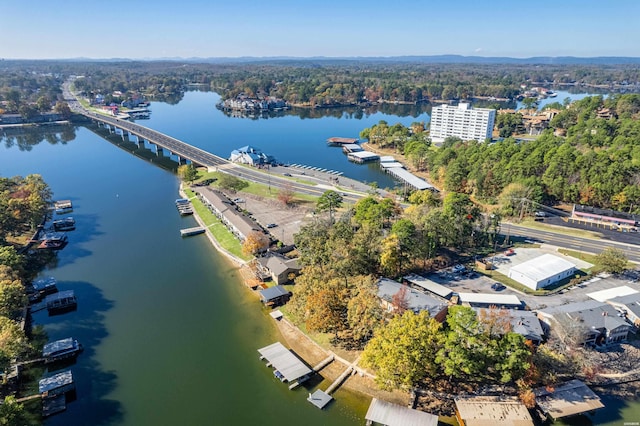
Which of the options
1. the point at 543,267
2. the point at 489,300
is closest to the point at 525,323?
the point at 489,300

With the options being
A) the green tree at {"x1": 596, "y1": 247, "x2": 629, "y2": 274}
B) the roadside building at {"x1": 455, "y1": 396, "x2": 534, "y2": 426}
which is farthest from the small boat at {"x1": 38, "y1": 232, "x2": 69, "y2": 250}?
the green tree at {"x1": 596, "y1": 247, "x2": 629, "y2": 274}

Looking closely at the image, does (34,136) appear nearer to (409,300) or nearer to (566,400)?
(409,300)

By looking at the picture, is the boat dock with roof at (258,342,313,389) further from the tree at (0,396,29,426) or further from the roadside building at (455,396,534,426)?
the tree at (0,396,29,426)

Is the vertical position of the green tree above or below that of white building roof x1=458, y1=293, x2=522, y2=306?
above

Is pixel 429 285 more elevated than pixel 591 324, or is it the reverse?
pixel 591 324

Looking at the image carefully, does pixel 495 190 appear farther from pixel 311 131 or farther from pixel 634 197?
pixel 311 131

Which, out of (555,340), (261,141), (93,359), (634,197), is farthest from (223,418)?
(261,141)
